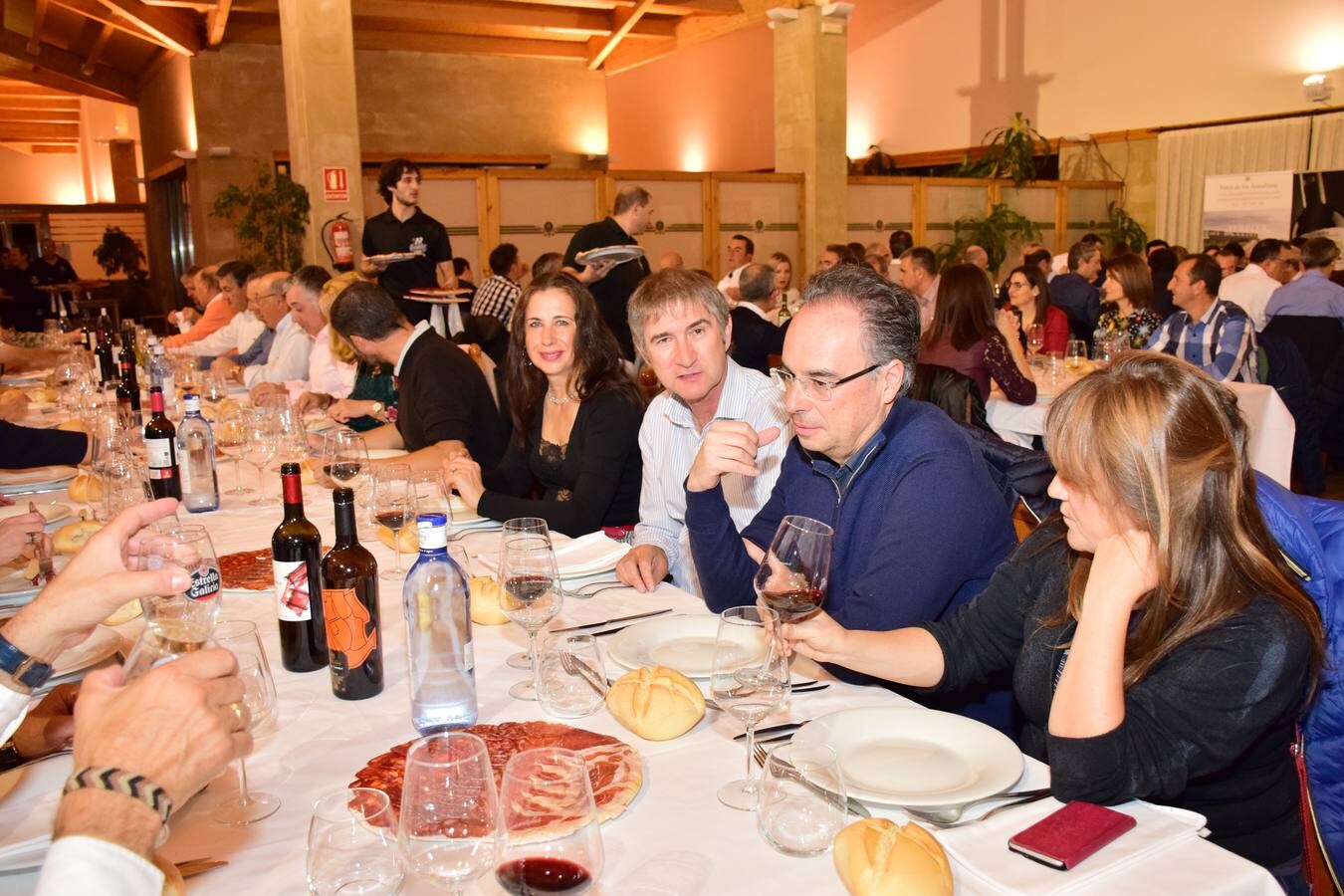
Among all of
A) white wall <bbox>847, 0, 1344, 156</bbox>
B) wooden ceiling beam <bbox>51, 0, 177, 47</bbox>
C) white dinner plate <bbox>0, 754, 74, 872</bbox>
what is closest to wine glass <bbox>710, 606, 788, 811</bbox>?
white dinner plate <bbox>0, 754, 74, 872</bbox>

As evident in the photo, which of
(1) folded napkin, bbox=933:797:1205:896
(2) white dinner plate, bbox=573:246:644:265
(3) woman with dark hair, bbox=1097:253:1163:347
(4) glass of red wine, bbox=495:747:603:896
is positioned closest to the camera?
(4) glass of red wine, bbox=495:747:603:896

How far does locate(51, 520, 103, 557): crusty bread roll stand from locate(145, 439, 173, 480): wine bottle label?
13.8 inches

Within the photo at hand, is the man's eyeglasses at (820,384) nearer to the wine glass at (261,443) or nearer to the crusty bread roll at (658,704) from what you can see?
the crusty bread roll at (658,704)

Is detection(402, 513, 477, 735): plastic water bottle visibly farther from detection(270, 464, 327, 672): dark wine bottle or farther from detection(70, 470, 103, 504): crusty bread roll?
detection(70, 470, 103, 504): crusty bread roll

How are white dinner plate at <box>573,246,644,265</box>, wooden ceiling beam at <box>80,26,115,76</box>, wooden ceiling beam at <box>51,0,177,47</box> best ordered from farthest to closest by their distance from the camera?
wooden ceiling beam at <box>80,26,115,76</box> → wooden ceiling beam at <box>51,0,177,47</box> → white dinner plate at <box>573,246,644,265</box>

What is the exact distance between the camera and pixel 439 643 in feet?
5.12

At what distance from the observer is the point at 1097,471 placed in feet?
4.66

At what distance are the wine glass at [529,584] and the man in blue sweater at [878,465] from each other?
0.51 meters

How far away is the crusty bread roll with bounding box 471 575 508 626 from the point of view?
195 cm

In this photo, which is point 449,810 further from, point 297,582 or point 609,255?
point 609,255

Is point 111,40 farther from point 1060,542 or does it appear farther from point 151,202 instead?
point 1060,542

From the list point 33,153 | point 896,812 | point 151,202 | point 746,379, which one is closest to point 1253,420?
point 746,379

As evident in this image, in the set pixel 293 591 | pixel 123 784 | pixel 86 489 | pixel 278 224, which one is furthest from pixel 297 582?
pixel 278 224

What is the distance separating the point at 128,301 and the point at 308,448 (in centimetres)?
1514
